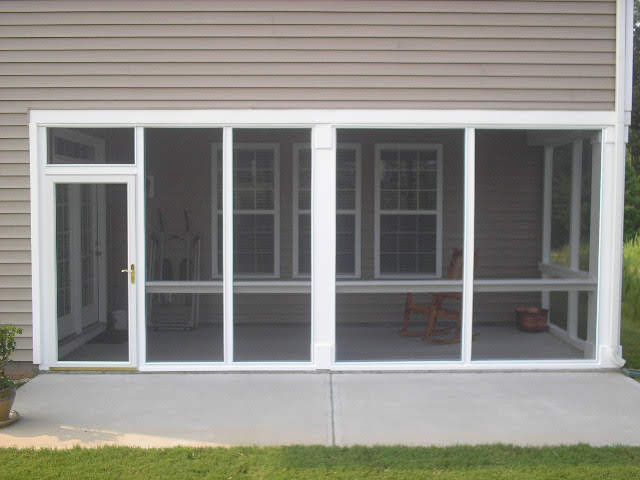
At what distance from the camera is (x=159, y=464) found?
13.1 feet

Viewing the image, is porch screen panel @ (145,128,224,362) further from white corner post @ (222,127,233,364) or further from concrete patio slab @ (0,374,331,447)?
concrete patio slab @ (0,374,331,447)

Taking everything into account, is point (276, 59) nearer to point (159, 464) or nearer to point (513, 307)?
point (159, 464)

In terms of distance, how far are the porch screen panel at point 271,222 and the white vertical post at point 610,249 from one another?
11.3 ft

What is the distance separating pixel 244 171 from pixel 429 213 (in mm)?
2273

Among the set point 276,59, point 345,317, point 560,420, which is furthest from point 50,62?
point 560,420

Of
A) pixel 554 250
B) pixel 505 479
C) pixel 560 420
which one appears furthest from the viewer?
pixel 554 250

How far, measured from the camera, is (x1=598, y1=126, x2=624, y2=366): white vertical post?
598cm

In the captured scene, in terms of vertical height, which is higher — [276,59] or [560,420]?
[276,59]

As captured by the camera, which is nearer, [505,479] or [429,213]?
[505,479]

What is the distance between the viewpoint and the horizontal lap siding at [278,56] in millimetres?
5875

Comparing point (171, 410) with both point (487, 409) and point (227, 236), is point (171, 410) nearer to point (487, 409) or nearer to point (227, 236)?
point (227, 236)

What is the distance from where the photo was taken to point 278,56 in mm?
5883

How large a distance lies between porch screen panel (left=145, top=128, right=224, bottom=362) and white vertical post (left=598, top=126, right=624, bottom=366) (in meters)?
4.22

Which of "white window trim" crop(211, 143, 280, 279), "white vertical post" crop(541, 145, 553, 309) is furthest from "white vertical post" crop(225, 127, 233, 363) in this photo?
"white vertical post" crop(541, 145, 553, 309)
